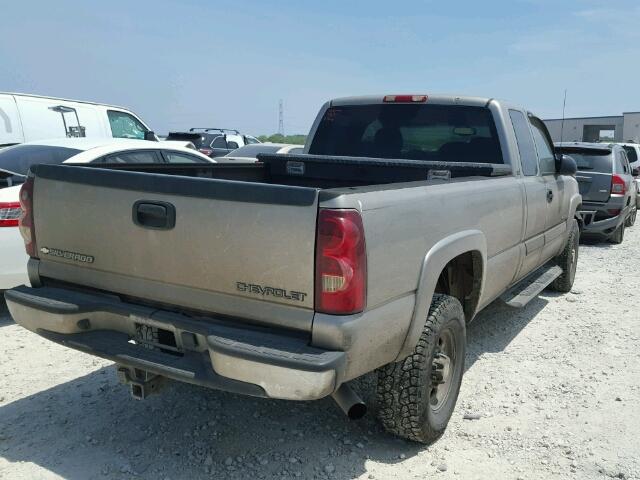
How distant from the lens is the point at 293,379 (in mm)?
2309

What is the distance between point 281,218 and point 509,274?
8.25ft

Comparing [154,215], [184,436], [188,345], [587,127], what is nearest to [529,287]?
[184,436]

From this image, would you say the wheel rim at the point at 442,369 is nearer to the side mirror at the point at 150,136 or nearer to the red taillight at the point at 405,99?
the red taillight at the point at 405,99

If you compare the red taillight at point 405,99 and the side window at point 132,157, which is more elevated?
the red taillight at point 405,99

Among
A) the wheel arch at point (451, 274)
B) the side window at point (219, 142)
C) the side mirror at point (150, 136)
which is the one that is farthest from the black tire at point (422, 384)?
the side window at point (219, 142)

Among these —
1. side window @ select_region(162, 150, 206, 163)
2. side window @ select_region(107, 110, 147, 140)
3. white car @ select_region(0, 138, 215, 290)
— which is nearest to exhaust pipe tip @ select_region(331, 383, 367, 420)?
white car @ select_region(0, 138, 215, 290)

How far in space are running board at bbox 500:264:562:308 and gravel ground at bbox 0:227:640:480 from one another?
0.46 meters

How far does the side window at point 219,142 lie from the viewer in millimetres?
20942

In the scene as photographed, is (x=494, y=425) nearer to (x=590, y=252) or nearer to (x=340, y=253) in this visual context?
(x=340, y=253)

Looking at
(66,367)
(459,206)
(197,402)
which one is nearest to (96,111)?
(66,367)

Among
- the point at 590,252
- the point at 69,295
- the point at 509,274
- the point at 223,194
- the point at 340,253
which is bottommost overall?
the point at 590,252

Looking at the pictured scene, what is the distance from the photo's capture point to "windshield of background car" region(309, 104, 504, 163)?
4516 millimetres

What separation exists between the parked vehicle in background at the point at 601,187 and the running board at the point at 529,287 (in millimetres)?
4020

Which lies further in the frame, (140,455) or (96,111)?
(96,111)
